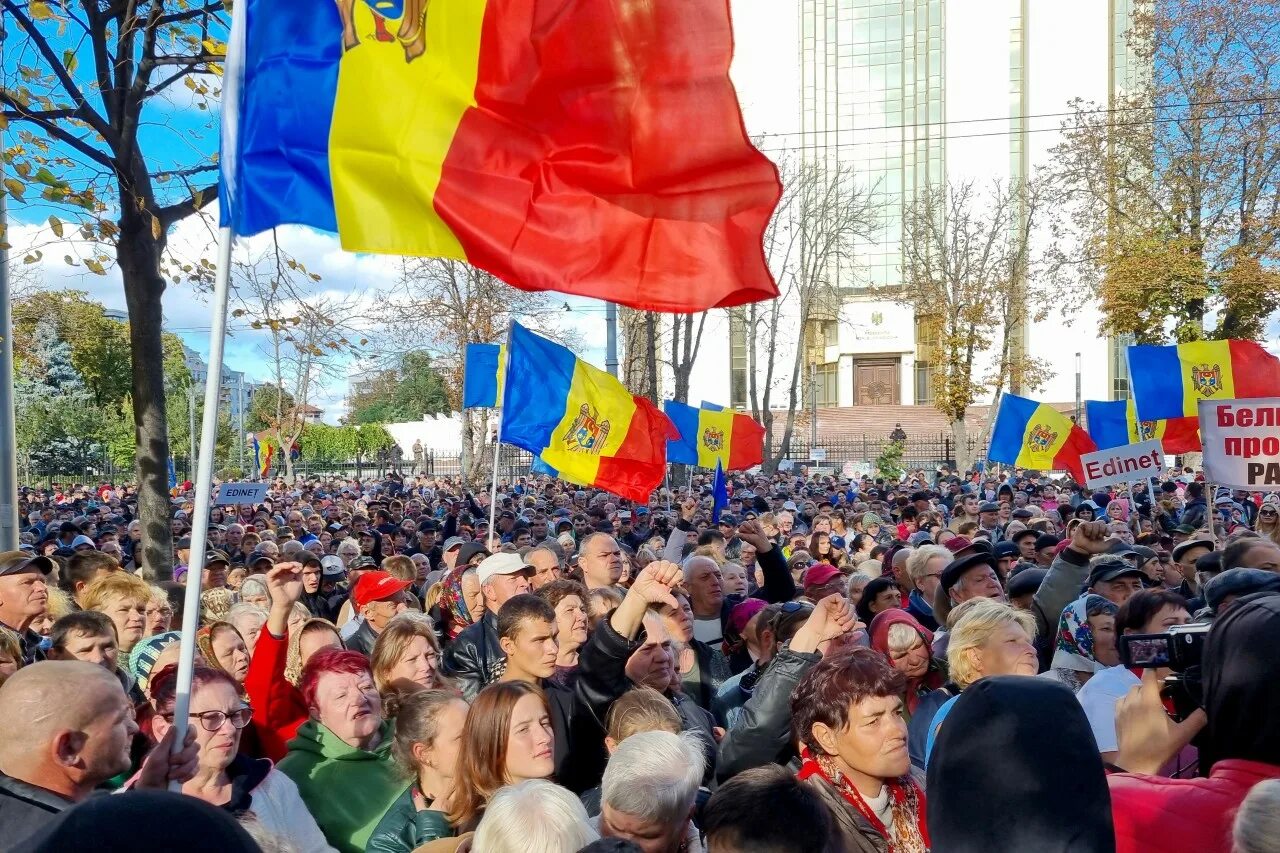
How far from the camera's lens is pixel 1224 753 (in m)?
2.51

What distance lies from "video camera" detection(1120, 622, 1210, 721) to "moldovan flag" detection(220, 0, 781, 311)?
1698mm

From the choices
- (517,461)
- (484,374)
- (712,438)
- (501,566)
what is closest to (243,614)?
(501,566)

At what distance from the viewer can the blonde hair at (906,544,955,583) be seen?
7742 mm

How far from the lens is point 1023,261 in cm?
4772

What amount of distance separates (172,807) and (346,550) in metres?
11.1

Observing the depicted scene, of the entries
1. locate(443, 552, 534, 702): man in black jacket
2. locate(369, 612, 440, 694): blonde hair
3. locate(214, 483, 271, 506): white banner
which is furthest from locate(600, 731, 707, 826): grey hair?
locate(214, 483, 271, 506): white banner

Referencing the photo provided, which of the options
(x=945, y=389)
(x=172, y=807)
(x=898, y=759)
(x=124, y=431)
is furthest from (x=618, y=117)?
(x=124, y=431)

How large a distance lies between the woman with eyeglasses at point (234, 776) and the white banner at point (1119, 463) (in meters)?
11.0

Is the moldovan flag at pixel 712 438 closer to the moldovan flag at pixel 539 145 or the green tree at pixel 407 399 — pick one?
the moldovan flag at pixel 539 145

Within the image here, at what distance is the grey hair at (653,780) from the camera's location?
3.31 meters

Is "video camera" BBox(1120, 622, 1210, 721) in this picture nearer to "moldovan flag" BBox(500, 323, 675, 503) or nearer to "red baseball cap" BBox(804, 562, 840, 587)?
"red baseball cap" BBox(804, 562, 840, 587)

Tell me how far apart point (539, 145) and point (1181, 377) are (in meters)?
11.9

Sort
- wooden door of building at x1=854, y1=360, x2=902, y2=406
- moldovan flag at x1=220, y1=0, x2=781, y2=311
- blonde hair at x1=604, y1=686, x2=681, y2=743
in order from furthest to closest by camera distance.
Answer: wooden door of building at x1=854, y1=360, x2=902, y2=406, blonde hair at x1=604, y1=686, x2=681, y2=743, moldovan flag at x1=220, y1=0, x2=781, y2=311

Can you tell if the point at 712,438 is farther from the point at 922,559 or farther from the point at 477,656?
the point at 477,656
